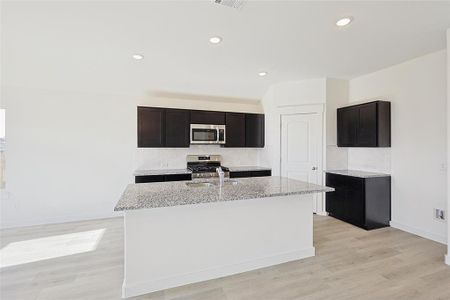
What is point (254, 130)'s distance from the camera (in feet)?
16.3

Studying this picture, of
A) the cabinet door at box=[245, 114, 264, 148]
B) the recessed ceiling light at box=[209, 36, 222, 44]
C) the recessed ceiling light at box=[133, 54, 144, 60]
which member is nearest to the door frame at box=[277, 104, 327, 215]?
the cabinet door at box=[245, 114, 264, 148]

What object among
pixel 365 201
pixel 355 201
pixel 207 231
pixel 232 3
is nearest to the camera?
pixel 232 3

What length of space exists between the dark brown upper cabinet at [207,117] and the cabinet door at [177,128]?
0.16 metres

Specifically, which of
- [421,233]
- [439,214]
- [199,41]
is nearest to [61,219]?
[199,41]

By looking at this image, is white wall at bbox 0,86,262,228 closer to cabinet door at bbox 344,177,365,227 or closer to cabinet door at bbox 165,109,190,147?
cabinet door at bbox 165,109,190,147

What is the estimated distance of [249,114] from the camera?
4922 mm

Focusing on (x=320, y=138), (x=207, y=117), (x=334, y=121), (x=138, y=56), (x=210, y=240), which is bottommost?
(x=210, y=240)

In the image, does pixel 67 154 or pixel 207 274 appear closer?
pixel 207 274

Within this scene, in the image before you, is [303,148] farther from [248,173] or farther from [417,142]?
[417,142]

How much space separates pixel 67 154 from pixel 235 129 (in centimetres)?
A: 325

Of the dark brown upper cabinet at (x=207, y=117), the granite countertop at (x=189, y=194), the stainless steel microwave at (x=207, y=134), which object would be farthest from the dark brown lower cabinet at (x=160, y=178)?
the granite countertop at (x=189, y=194)

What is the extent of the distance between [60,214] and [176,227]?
3.14 meters

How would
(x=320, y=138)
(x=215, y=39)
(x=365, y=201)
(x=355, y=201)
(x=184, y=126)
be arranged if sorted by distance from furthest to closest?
(x=184, y=126), (x=320, y=138), (x=355, y=201), (x=365, y=201), (x=215, y=39)

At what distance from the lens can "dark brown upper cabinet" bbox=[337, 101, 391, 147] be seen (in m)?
3.62
